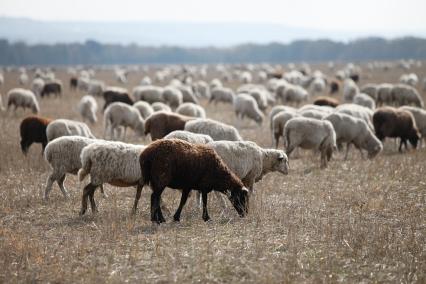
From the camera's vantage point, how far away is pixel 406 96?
27.8 m

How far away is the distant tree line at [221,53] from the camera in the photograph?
14400cm

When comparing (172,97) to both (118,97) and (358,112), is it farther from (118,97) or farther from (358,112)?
(358,112)

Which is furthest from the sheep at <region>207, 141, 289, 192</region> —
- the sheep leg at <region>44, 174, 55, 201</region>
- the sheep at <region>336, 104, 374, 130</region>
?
the sheep at <region>336, 104, 374, 130</region>

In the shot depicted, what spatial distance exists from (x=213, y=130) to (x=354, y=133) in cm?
483

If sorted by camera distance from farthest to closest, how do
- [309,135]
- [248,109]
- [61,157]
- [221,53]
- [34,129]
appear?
1. [221,53]
2. [248,109]
3. [34,129]
4. [309,135]
5. [61,157]

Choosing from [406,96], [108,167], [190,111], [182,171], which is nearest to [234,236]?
[182,171]

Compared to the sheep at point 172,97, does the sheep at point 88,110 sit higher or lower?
lower

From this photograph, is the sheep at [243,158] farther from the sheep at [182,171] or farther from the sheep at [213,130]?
the sheep at [213,130]

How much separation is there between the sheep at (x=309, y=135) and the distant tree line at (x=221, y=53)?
12961 cm

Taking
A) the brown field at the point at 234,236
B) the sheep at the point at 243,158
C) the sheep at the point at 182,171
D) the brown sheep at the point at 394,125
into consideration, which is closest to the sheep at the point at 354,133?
the brown sheep at the point at 394,125

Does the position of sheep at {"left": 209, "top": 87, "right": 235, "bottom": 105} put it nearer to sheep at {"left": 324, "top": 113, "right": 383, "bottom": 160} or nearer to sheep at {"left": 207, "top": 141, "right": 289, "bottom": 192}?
sheep at {"left": 324, "top": 113, "right": 383, "bottom": 160}

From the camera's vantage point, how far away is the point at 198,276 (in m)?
6.46

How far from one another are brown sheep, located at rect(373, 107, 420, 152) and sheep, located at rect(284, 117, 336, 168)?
362 cm

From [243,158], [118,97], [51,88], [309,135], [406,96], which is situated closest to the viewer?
[243,158]
